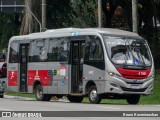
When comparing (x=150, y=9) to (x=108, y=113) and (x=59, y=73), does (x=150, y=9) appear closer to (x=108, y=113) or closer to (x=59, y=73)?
(x=59, y=73)

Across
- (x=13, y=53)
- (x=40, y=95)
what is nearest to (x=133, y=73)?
(x=40, y=95)

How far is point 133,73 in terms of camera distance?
2855 centimetres

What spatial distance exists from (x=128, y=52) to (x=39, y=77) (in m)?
5.71

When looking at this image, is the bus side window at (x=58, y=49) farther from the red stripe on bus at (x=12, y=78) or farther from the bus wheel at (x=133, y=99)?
the bus wheel at (x=133, y=99)

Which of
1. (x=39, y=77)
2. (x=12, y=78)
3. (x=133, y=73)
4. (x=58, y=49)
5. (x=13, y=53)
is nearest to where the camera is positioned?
(x=133, y=73)

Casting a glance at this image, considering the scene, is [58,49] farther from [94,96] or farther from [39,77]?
[94,96]

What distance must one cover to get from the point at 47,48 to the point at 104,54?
16.1 ft

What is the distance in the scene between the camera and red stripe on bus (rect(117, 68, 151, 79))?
2830 centimetres

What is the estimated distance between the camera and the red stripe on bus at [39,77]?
106 ft

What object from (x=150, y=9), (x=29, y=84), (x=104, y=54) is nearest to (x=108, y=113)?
(x=104, y=54)

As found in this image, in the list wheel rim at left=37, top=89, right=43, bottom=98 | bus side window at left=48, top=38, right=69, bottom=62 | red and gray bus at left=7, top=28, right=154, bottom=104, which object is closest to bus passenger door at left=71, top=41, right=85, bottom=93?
red and gray bus at left=7, top=28, right=154, bottom=104

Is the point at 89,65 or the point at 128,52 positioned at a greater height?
the point at 128,52

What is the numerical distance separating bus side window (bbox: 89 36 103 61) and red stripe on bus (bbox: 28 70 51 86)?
12.6 feet

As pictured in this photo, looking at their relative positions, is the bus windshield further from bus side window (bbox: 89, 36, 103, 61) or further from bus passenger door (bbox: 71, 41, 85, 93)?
bus passenger door (bbox: 71, 41, 85, 93)
